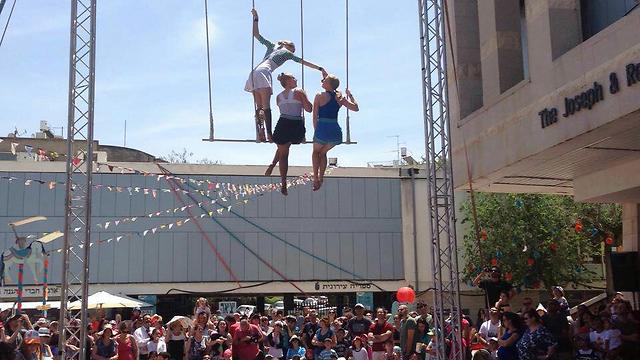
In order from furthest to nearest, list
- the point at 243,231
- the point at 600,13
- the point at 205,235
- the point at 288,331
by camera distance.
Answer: the point at 243,231 → the point at 205,235 → the point at 288,331 → the point at 600,13

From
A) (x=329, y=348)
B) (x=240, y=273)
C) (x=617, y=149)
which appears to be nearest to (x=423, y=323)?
(x=329, y=348)

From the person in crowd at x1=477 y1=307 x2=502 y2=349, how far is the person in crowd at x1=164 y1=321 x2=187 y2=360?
177 inches

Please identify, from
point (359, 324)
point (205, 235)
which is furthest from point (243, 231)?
point (359, 324)

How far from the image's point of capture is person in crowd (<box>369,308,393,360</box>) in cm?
1181

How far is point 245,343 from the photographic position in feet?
38.0

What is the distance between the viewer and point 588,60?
9.66m

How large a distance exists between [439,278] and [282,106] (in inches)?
122

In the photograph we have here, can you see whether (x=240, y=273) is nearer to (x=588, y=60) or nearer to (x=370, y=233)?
(x=370, y=233)

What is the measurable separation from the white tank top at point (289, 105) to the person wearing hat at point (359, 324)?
11.6ft

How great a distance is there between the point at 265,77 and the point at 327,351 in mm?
4197

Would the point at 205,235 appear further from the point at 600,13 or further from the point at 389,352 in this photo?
the point at 600,13

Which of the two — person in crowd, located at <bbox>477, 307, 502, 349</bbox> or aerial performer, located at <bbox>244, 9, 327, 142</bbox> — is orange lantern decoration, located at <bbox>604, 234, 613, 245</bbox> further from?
aerial performer, located at <bbox>244, 9, 327, 142</bbox>

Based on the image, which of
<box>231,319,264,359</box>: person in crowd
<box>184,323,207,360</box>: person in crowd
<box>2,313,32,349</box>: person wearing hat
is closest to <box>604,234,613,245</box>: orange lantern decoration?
<box>231,319,264,359</box>: person in crowd

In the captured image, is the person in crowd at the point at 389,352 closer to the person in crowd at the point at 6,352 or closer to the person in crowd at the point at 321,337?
the person in crowd at the point at 321,337
